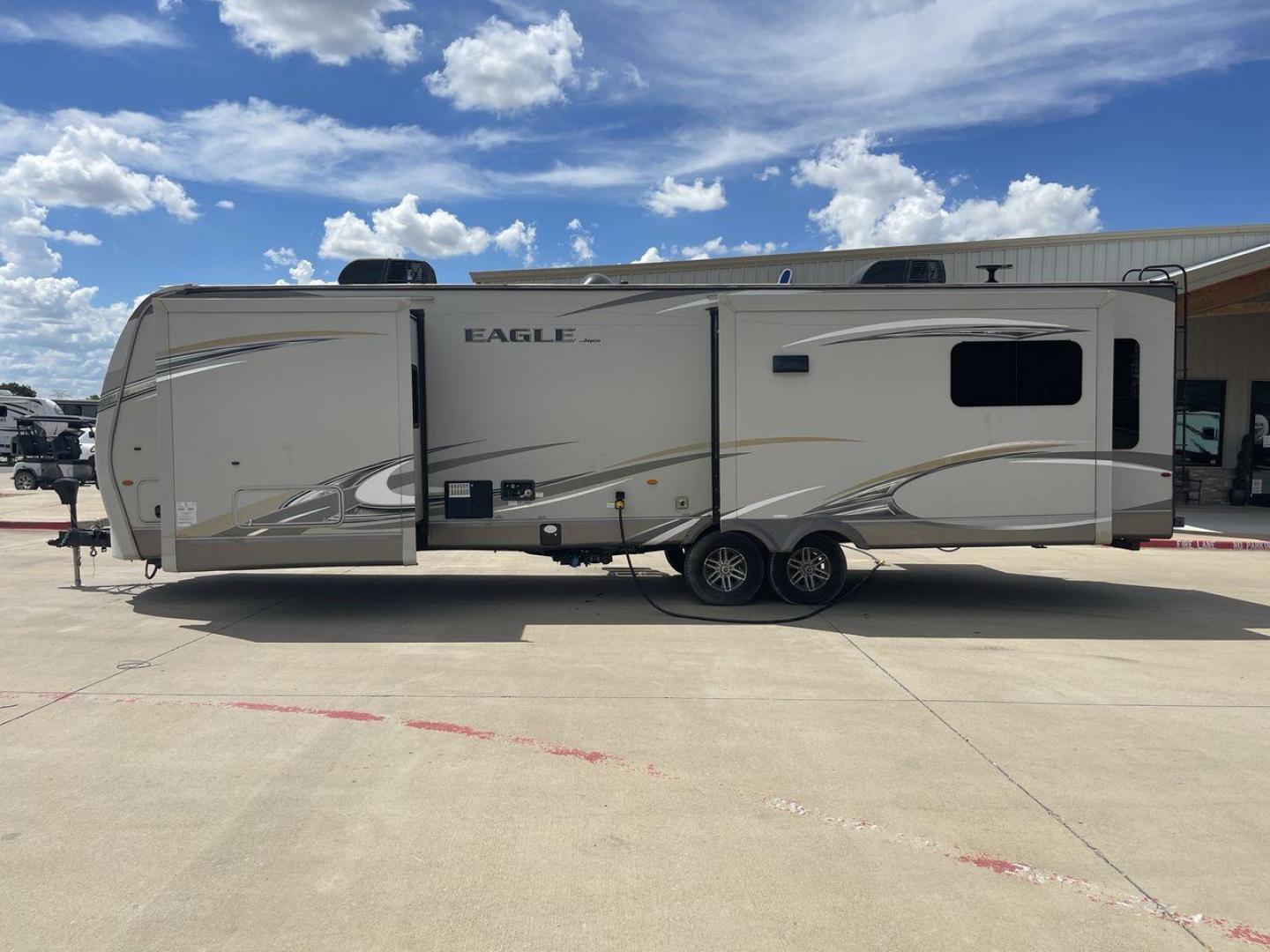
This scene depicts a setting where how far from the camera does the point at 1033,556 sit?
12719 millimetres

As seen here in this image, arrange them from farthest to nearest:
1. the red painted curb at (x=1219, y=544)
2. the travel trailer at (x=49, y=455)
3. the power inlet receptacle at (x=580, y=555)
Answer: the travel trailer at (x=49, y=455), the red painted curb at (x=1219, y=544), the power inlet receptacle at (x=580, y=555)

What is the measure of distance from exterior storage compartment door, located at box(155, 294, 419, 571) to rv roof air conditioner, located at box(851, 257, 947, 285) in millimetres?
4798

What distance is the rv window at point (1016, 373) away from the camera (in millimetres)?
8367

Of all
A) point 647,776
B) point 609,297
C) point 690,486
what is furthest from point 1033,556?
point 647,776

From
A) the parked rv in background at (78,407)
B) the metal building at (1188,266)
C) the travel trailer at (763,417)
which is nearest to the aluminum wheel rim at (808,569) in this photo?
the travel trailer at (763,417)

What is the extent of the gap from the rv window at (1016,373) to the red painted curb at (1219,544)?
7.14m

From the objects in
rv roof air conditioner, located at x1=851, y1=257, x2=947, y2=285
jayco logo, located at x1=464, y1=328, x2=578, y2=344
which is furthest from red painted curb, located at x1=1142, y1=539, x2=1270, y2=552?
jayco logo, located at x1=464, y1=328, x2=578, y2=344

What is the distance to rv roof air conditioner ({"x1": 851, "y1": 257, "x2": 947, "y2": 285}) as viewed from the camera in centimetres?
877

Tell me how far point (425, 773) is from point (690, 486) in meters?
4.52

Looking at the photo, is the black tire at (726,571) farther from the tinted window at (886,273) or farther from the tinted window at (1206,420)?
the tinted window at (1206,420)

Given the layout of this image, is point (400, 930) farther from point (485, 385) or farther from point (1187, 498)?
point (1187, 498)

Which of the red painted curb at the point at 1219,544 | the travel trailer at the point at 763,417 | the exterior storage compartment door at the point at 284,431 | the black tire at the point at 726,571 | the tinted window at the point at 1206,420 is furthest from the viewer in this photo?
the tinted window at the point at 1206,420

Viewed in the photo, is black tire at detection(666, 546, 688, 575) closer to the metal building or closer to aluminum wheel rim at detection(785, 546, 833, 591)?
aluminum wheel rim at detection(785, 546, 833, 591)

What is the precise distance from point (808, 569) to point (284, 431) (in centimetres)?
538
